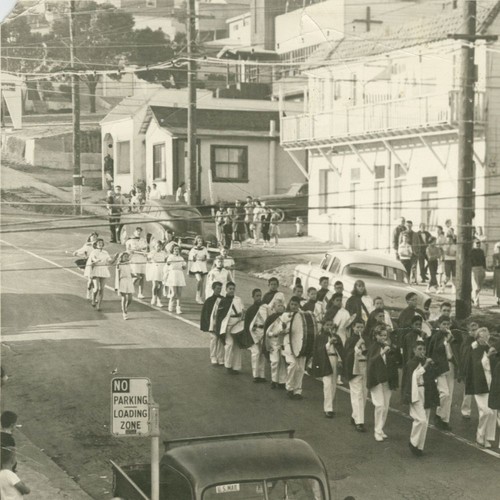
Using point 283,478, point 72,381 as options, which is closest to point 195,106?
point 72,381

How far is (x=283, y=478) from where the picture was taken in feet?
24.8

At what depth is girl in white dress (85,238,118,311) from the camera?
15172 mm

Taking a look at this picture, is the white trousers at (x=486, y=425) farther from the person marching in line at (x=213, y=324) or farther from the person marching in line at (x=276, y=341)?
the person marching in line at (x=213, y=324)

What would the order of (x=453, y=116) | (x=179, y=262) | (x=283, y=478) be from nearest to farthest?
(x=283, y=478)
(x=179, y=262)
(x=453, y=116)

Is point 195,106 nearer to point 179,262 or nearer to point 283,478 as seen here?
point 179,262

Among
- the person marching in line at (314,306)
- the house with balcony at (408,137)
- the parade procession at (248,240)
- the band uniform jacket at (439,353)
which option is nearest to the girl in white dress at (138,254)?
the parade procession at (248,240)

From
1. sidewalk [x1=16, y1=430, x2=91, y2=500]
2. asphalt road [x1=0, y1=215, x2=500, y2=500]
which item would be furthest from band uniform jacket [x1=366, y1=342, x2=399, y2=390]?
sidewalk [x1=16, y1=430, x2=91, y2=500]

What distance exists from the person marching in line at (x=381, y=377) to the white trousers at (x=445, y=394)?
0.65 m

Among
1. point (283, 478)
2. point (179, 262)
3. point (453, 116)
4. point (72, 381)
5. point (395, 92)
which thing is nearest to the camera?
point (283, 478)

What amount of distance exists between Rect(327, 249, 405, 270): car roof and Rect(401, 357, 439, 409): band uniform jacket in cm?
509

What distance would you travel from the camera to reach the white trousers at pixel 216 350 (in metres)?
15.2

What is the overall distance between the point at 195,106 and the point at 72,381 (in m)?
4.44

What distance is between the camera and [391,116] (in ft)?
59.9

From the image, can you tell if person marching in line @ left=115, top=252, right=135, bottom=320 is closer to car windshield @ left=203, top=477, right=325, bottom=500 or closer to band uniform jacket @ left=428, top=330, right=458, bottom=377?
band uniform jacket @ left=428, top=330, right=458, bottom=377
